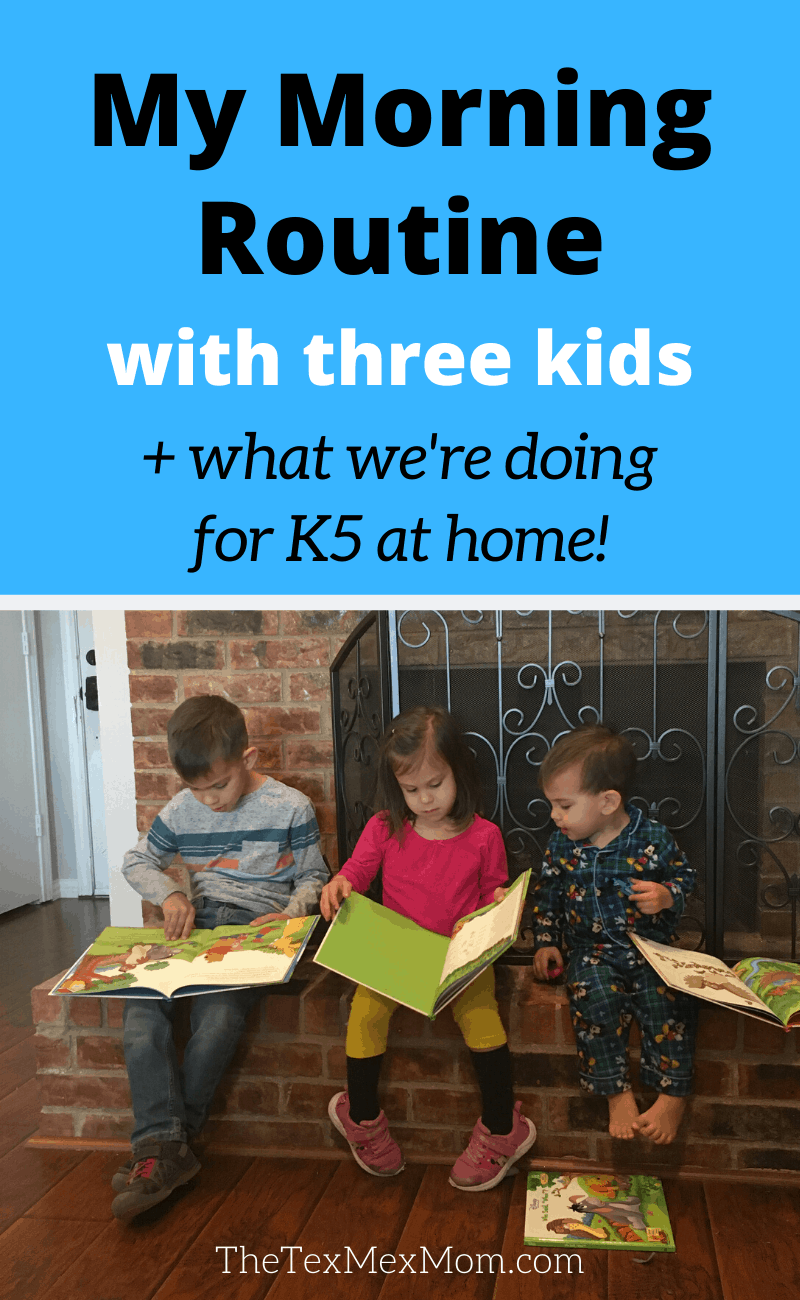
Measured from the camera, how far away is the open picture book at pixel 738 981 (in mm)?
1290

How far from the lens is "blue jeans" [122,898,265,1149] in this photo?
1413mm

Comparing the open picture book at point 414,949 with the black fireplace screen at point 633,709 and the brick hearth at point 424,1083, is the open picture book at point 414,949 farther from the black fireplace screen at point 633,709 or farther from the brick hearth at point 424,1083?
the black fireplace screen at point 633,709

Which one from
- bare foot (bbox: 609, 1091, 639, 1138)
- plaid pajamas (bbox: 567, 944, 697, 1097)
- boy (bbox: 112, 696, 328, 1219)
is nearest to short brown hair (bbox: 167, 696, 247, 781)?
boy (bbox: 112, 696, 328, 1219)

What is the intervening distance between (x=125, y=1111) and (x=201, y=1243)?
1.11 feet

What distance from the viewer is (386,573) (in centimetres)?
102

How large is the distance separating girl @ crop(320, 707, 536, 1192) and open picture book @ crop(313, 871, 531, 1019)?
0.05m

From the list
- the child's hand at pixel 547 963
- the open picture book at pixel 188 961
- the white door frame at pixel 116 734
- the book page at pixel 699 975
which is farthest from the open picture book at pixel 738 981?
the white door frame at pixel 116 734

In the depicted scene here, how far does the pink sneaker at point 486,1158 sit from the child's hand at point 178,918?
53 cm

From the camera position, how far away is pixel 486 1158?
54.7 inches

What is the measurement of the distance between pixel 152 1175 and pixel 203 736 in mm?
638

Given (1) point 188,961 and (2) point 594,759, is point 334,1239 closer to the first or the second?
(1) point 188,961

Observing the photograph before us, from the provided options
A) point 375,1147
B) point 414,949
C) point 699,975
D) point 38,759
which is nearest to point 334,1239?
point 375,1147

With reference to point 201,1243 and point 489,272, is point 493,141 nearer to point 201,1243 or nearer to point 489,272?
point 489,272

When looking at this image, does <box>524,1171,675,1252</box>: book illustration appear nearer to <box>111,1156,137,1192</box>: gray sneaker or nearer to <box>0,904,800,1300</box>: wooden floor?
<box>0,904,800,1300</box>: wooden floor
